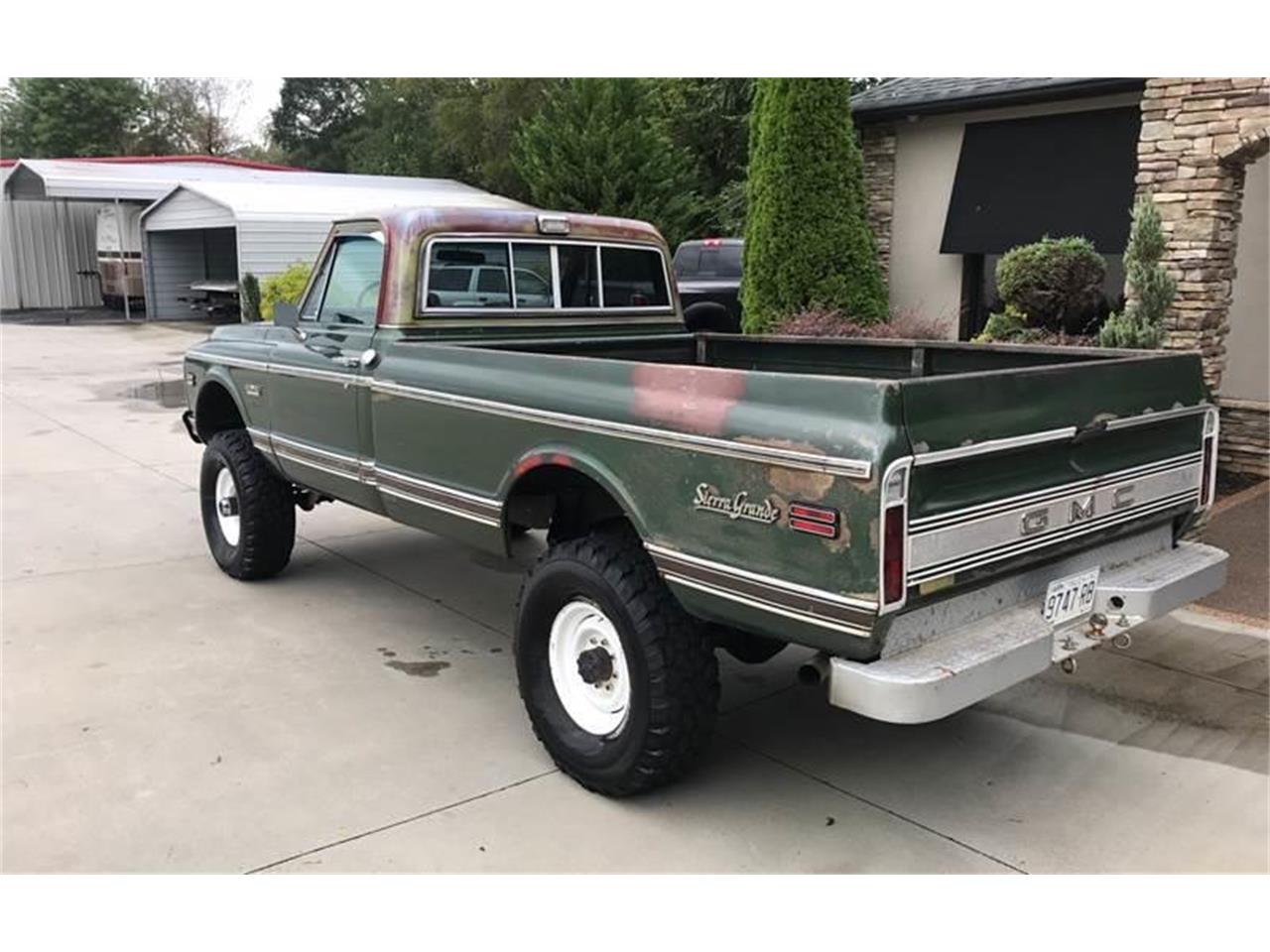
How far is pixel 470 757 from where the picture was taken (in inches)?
156

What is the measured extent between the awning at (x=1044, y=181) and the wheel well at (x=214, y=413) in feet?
25.7

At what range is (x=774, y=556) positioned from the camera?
9.80ft

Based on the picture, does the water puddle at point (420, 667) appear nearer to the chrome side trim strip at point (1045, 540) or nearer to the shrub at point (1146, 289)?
the chrome side trim strip at point (1045, 540)

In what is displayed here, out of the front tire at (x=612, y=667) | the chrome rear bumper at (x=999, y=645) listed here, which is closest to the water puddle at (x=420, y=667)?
the front tire at (x=612, y=667)

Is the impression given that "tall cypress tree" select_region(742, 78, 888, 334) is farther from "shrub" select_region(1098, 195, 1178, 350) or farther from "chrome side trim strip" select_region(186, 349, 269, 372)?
"chrome side trim strip" select_region(186, 349, 269, 372)

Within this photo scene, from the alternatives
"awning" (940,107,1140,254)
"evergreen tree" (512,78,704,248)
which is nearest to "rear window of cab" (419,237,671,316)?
"awning" (940,107,1140,254)

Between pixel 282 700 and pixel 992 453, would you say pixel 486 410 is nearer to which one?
pixel 282 700

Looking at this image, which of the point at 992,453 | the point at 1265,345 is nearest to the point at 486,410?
the point at 992,453

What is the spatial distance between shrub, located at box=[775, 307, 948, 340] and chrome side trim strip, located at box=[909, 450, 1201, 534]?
6.37 m

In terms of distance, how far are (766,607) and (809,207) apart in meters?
9.14

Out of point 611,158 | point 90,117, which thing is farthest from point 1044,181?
point 90,117

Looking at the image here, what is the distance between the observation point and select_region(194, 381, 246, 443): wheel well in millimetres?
6449

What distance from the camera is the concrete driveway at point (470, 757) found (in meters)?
3.34

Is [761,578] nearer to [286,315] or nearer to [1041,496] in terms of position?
[1041,496]
